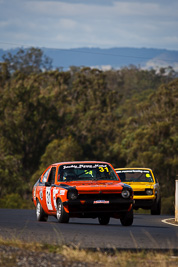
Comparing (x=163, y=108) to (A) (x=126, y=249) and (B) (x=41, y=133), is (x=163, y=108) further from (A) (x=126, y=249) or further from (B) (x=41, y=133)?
(A) (x=126, y=249)

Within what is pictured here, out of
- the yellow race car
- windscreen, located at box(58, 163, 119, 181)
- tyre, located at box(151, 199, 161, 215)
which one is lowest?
tyre, located at box(151, 199, 161, 215)

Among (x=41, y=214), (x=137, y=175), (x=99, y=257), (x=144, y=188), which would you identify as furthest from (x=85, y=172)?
(x=137, y=175)

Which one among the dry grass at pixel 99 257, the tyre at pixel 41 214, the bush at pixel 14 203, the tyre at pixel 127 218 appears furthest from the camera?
the bush at pixel 14 203

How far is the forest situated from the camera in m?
60.0

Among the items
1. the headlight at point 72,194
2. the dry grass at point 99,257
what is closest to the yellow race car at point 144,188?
the headlight at point 72,194

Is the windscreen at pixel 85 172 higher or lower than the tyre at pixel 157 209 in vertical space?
higher

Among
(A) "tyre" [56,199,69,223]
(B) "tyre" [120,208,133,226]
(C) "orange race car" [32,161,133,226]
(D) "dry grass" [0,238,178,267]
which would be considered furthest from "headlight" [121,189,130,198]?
(D) "dry grass" [0,238,178,267]

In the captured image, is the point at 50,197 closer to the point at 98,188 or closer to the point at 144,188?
the point at 98,188

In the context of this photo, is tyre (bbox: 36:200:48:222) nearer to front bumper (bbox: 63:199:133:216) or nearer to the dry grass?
front bumper (bbox: 63:199:133:216)

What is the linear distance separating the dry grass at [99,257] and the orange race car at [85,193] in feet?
14.5

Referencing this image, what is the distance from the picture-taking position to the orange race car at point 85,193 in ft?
47.4

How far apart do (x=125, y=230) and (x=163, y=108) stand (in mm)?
60440

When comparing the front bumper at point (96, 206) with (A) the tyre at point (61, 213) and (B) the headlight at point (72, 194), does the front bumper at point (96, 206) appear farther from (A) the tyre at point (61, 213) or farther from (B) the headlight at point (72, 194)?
(A) the tyre at point (61, 213)

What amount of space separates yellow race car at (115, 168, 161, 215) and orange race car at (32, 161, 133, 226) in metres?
5.25
